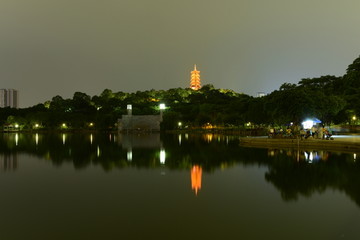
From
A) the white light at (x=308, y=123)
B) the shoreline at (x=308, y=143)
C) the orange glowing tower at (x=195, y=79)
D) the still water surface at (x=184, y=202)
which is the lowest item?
the still water surface at (x=184, y=202)

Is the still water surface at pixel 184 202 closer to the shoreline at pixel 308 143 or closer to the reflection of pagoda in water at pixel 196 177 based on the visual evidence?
the reflection of pagoda in water at pixel 196 177

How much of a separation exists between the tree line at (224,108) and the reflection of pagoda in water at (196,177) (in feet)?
45.5

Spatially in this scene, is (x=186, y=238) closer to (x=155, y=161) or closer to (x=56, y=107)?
(x=155, y=161)

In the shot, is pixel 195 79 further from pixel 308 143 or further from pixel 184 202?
pixel 184 202

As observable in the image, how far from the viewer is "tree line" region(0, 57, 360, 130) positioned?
2828 centimetres

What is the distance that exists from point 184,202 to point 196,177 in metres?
3.95

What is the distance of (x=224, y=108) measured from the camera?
3093 inches

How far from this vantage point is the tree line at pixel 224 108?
2828cm

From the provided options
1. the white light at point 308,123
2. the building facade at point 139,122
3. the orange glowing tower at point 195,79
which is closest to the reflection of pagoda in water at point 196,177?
the white light at point 308,123

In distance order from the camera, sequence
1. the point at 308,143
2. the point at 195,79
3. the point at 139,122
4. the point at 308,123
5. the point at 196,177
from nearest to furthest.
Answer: the point at 196,177, the point at 308,143, the point at 308,123, the point at 139,122, the point at 195,79

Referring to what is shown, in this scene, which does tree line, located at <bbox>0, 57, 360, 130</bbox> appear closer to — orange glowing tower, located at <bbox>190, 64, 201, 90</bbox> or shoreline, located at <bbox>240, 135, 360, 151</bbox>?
shoreline, located at <bbox>240, 135, 360, 151</bbox>

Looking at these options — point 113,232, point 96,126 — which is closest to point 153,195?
point 113,232

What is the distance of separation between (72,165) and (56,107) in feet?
323

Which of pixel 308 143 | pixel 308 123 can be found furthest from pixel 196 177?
pixel 308 123
